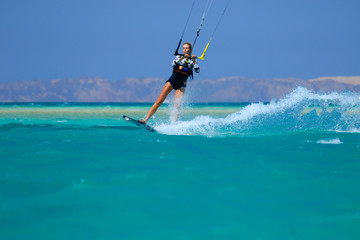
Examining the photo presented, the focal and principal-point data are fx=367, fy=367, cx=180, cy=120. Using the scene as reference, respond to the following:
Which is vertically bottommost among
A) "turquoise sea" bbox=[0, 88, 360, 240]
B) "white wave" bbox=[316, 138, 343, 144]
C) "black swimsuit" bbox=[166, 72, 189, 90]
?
"turquoise sea" bbox=[0, 88, 360, 240]

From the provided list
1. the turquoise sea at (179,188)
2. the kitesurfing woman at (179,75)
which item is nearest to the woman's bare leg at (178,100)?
the kitesurfing woman at (179,75)

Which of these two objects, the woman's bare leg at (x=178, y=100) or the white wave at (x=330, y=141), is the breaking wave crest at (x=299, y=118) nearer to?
the woman's bare leg at (x=178, y=100)

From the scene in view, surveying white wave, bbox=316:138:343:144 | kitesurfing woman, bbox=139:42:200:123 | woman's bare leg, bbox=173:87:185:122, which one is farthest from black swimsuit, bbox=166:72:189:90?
white wave, bbox=316:138:343:144

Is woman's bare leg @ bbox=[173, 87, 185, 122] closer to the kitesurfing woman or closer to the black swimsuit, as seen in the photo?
the kitesurfing woman

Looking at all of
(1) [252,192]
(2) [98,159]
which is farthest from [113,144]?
(1) [252,192]

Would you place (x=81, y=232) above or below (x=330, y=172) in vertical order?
below

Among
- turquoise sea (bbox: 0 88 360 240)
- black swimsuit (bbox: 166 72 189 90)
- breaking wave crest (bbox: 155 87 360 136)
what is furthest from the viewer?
breaking wave crest (bbox: 155 87 360 136)

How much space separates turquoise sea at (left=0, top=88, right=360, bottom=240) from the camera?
3.05 meters

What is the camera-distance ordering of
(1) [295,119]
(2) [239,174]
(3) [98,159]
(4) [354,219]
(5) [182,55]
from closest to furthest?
(4) [354,219], (2) [239,174], (3) [98,159], (5) [182,55], (1) [295,119]

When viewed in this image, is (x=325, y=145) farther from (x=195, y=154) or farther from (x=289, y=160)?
(x=195, y=154)

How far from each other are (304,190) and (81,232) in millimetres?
2391

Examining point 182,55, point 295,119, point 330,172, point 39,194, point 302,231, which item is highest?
point 182,55

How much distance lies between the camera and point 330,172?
188 inches

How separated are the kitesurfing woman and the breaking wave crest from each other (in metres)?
0.71
